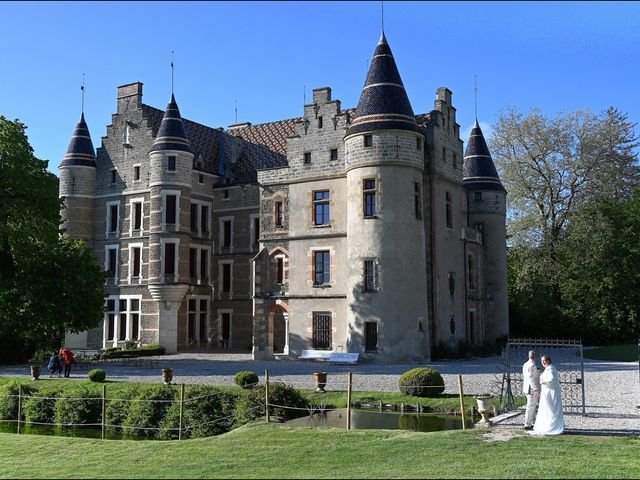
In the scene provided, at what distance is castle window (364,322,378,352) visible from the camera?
101ft

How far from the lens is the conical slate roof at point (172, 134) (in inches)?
1578

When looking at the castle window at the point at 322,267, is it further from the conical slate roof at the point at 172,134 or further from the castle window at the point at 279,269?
the conical slate roof at the point at 172,134

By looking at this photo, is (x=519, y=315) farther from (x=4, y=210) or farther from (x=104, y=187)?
(x=4, y=210)

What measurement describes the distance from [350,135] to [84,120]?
22.0m

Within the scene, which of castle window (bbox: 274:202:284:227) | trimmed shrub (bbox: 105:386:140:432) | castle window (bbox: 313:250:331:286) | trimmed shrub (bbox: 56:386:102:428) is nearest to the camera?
trimmed shrub (bbox: 105:386:140:432)

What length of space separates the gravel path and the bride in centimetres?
78

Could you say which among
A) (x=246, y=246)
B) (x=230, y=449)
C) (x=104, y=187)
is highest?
(x=104, y=187)

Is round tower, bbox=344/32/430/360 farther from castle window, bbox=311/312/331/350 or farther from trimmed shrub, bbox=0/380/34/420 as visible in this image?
trimmed shrub, bbox=0/380/34/420

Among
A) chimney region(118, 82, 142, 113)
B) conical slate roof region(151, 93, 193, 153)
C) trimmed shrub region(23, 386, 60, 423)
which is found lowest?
trimmed shrub region(23, 386, 60, 423)

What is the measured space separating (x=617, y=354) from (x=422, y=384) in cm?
2028

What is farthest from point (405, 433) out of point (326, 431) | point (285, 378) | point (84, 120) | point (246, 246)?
point (84, 120)

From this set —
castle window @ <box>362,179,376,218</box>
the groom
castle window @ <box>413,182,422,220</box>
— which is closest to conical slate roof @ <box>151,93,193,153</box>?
castle window @ <box>362,179,376,218</box>

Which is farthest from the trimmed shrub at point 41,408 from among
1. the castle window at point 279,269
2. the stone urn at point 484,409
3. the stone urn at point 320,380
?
the castle window at point 279,269

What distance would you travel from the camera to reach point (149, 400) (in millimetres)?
19344
